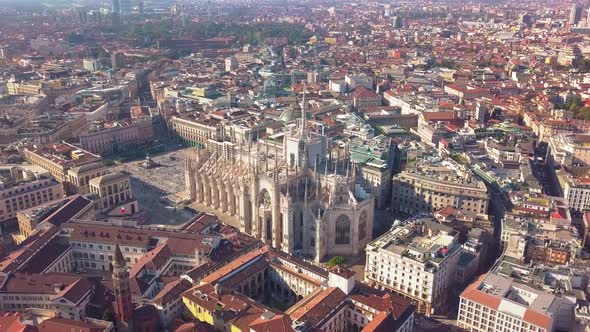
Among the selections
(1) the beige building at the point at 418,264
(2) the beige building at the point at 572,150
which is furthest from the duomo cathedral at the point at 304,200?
(2) the beige building at the point at 572,150

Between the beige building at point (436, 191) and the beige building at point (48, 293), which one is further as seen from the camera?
the beige building at point (436, 191)

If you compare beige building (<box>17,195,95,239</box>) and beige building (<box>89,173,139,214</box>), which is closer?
beige building (<box>17,195,95,239</box>)

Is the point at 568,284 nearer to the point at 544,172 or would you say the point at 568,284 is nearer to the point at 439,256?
the point at 439,256

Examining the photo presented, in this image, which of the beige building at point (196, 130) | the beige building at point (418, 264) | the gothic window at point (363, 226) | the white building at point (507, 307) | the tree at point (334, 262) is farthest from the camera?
the beige building at point (196, 130)

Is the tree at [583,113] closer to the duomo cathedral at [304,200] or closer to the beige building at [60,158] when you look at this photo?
the duomo cathedral at [304,200]

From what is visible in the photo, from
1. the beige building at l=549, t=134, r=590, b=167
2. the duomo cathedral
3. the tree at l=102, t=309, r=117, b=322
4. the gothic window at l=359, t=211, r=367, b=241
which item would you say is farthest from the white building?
the beige building at l=549, t=134, r=590, b=167

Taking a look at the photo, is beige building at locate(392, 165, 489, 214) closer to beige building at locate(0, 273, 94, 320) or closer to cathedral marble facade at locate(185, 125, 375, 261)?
cathedral marble facade at locate(185, 125, 375, 261)
